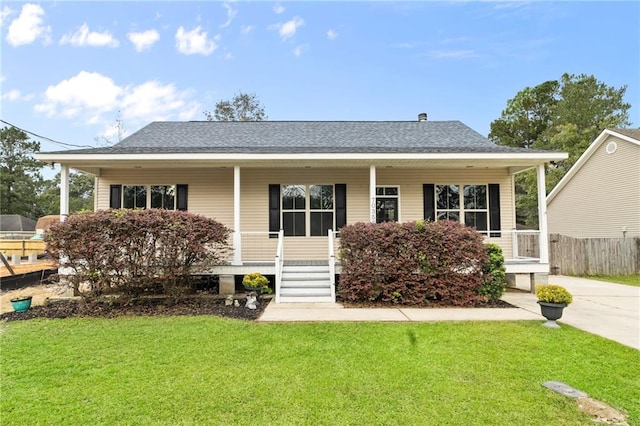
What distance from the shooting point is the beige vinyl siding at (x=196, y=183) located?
32.3 ft

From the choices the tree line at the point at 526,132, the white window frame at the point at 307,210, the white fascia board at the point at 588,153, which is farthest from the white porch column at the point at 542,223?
the tree line at the point at 526,132

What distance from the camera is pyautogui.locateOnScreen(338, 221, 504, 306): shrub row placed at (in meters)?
7.16

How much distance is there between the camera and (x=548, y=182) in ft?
74.6

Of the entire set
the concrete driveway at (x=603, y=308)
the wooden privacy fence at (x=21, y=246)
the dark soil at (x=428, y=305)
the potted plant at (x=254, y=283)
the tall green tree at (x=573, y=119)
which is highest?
the tall green tree at (x=573, y=119)

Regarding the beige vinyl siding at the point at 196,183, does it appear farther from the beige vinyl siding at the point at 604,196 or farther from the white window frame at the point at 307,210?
the beige vinyl siding at the point at 604,196

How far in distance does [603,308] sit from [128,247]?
969 centimetres

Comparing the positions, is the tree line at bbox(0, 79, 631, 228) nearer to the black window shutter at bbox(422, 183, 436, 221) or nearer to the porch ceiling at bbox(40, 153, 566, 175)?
the porch ceiling at bbox(40, 153, 566, 175)

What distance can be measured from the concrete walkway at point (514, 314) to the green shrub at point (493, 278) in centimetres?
49

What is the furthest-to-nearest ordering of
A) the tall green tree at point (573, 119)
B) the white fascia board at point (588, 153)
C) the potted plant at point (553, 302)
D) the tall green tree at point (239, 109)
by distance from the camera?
the tall green tree at point (239, 109)
the tall green tree at point (573, 119)
the white fascia board at point (588, 153)
the potted plant at point (553, 302)

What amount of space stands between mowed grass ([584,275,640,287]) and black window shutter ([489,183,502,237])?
15.6ft

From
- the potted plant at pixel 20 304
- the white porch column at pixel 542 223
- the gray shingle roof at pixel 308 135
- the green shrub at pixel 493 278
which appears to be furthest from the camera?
the gray shingle roof at pixel 308 135

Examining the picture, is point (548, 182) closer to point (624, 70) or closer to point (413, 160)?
point (624, 70)

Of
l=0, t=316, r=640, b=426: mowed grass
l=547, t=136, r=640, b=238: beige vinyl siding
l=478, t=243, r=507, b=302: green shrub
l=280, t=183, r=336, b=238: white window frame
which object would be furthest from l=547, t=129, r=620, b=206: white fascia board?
l=0, t=316, r=640, b=426: mowed grass

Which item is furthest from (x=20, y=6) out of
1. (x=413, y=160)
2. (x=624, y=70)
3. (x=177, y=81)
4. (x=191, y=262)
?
(x=624, y=70)
